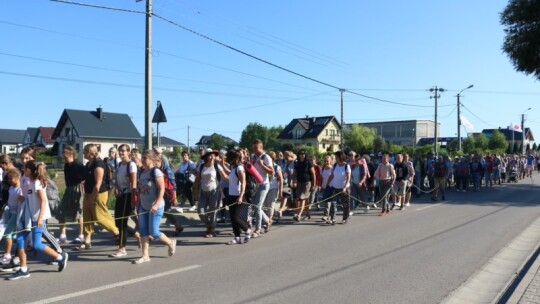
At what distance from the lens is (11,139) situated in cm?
10325

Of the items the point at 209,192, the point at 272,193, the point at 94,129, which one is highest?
the point at 94,129

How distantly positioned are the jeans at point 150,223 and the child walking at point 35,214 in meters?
1.15

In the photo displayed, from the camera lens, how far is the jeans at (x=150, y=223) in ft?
23.8

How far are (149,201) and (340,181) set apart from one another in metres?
5.48

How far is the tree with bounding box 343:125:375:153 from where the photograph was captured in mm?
77562

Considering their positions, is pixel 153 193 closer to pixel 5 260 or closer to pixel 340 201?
pixel 5 260

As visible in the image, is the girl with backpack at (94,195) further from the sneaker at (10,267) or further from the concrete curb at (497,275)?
the concrete curb at (497,275)

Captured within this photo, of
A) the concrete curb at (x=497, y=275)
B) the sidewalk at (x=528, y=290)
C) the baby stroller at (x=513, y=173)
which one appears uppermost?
the baby stroller at (x=513, y=173)

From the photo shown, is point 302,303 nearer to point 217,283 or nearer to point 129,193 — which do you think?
point 217,283

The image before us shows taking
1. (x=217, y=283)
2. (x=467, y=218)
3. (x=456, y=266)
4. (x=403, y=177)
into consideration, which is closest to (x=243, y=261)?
(x=217, y=283)

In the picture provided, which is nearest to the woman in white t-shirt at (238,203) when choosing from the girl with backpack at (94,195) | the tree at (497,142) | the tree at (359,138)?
the girl with backpack at (94,195)

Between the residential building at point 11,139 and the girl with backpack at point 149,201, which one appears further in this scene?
the residential building at point 11,139

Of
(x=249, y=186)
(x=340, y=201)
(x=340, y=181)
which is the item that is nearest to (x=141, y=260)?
(x=249, y=186)

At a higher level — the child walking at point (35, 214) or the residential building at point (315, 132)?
the residential building at point (315, 132)
